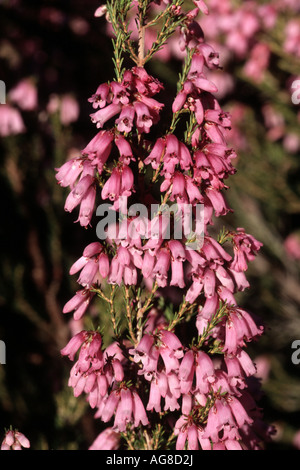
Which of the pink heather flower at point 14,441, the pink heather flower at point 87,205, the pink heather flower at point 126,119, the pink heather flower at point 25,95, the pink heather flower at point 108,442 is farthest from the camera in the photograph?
the pink heather flower at point 25,95

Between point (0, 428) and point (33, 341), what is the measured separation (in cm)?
84

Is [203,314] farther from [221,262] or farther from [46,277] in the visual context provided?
[46,277]

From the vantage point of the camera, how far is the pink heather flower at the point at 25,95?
161 inches

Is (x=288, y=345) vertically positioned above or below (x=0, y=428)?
above

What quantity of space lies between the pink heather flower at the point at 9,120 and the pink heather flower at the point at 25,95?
0.08m

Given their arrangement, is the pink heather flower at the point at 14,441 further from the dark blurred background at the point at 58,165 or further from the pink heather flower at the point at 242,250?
the dark blurred background at the point at 58,165

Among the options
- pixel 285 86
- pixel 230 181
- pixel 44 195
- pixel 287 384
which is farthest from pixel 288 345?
pixel 44 195

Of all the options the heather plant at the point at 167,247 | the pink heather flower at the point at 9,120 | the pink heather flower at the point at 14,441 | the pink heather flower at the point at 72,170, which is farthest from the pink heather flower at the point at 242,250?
the pink heather flower at the point at 9,120

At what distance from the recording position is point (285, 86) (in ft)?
17.0

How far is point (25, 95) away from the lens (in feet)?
13.4

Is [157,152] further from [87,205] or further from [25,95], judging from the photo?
[25,95]

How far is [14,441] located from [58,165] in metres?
2.50

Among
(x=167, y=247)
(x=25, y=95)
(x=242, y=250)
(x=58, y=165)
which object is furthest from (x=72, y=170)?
(x=25, y=95)

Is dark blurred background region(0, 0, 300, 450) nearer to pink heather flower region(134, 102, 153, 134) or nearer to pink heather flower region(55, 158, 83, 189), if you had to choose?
pink heather flower region(55, 158, 83, 189)
